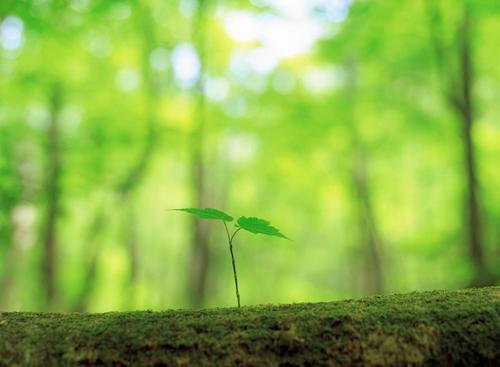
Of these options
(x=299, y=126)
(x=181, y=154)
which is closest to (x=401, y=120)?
(x=299, y=126)

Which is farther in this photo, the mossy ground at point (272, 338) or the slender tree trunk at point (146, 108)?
the slender tree trunk at point (146, 108)

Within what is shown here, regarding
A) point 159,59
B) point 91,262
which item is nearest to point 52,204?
point 91,262

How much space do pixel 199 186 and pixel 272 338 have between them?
28.3ft

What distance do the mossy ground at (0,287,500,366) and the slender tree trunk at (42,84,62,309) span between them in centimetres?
870

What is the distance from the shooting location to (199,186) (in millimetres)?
10062

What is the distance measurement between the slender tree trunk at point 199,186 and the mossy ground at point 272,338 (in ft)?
25.7

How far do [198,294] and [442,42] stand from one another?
6.75 metres

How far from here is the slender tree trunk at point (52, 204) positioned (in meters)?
9.78

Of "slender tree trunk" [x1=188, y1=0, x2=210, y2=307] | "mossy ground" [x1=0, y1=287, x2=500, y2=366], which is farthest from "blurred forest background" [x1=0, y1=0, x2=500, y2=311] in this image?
"mossy ground" [x1=0, y1=287, x2=500, y2=366]

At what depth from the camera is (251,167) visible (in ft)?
63.6

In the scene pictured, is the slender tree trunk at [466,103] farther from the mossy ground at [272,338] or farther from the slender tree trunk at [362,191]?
the mossy ground at [272,338]

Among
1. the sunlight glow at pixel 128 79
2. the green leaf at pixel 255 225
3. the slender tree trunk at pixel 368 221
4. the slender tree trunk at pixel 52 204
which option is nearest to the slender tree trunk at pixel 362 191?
the slender tree trunk at pixel 368 221

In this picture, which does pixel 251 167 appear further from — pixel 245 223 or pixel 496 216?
pixel 245 223

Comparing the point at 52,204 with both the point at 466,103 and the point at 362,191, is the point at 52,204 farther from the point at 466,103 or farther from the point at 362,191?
the point at 466,103
